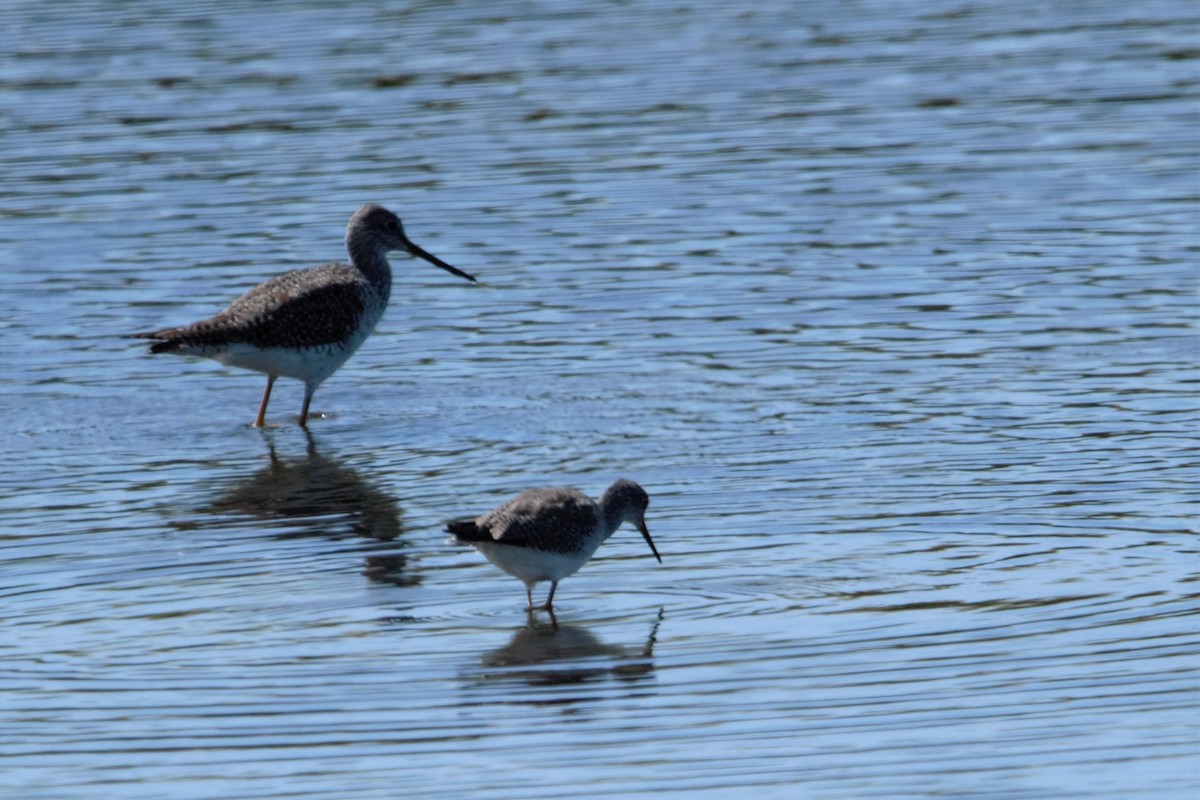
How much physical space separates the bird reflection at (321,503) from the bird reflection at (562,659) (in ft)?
3.63

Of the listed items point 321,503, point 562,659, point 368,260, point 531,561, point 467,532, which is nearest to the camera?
point 562,659

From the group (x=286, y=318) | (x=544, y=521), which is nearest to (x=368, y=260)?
(x=286, y=318)

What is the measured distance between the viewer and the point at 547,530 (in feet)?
32.6

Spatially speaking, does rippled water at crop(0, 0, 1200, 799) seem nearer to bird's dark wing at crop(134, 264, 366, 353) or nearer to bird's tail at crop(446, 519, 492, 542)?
bird's tail at crop(446, 519, 492, 542)

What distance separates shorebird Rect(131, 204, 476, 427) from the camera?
14531mm

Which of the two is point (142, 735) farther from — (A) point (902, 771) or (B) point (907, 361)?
(B) point (907, 361)

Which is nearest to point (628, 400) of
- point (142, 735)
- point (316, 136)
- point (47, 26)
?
point (142, 735)

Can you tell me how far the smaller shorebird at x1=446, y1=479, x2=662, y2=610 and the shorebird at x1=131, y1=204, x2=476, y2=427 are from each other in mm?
4526

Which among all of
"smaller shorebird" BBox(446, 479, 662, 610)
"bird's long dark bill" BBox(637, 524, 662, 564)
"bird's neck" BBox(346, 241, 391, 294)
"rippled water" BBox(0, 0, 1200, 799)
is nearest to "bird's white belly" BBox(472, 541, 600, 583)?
"smaller shorebird" BBox(446, 479, 662, 610)

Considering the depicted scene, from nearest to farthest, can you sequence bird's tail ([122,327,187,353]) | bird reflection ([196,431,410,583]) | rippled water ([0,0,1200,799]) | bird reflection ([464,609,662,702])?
rippled water ([0,0,1200,799])
bird reflection ([464,609,662,702])
bird reflection ([196,431,410,583])
bird's tail ([122,327,187,353])

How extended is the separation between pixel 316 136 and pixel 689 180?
5050 mm

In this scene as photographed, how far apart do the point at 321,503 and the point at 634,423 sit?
7.63 ft

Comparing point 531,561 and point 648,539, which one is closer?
point 531,561

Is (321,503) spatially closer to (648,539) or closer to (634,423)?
(634,423)
